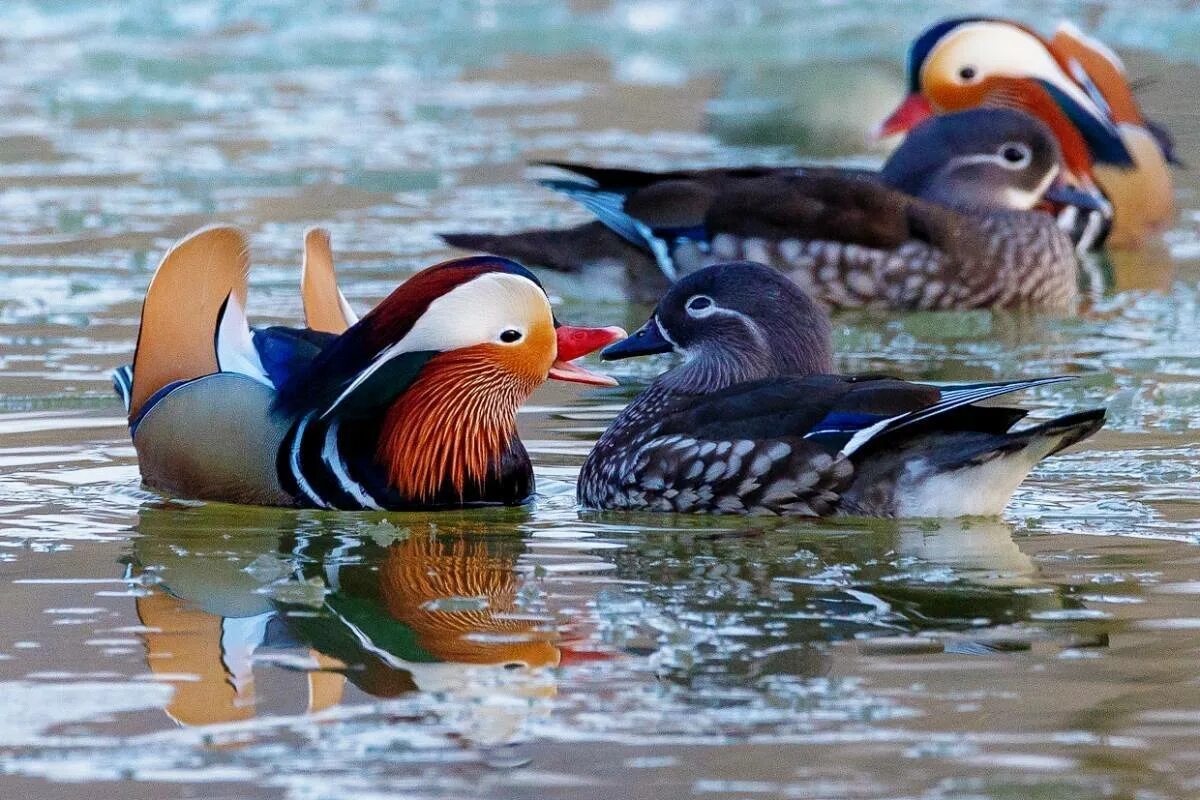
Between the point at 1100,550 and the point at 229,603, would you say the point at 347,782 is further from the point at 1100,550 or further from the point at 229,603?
the point at 1100,550

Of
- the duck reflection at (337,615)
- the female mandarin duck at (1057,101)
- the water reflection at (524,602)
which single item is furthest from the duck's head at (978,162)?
the duck reflection at (337,615)

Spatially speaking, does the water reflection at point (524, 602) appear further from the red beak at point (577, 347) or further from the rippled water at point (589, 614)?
the red beak at point (577, 347)

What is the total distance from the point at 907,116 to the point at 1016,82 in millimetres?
637

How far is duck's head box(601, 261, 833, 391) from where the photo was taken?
5.97 meters

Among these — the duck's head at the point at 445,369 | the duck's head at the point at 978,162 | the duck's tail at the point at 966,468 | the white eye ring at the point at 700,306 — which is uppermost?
the duck's head at the point at 978,162

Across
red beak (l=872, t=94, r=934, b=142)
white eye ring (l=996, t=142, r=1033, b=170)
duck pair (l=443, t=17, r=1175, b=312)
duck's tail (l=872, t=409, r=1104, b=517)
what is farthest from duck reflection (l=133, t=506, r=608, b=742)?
red beak (l=872, t=94, r=934, b=142)

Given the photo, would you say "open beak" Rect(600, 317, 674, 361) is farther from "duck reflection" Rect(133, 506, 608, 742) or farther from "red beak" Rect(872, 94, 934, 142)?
"red beak" Rect(872, 94, 934, 142)

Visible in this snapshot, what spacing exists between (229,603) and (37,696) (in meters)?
0.75

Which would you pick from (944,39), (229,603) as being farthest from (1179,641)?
Result: (944,39)

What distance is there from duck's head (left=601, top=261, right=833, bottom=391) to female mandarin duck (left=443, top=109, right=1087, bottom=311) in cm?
256

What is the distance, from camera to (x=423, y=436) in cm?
577

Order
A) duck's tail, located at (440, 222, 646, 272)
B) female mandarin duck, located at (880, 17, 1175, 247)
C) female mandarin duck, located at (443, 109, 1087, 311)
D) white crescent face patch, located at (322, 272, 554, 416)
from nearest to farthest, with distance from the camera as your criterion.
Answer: white crescent face patch, located at (322, 272, 554, 416), female mandarin duck, located at (443, 109, 1087, 311), duck's tail, located at (440, 222, 646, 272), female mandarin duck, located at (880, 17, 1175, 247)

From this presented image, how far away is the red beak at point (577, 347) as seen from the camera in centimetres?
577

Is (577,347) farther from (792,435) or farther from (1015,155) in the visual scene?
(1015,155)
